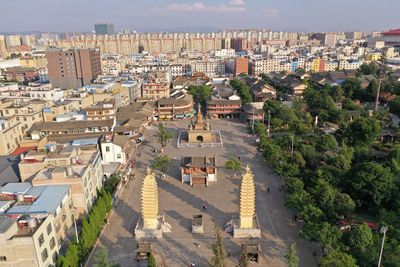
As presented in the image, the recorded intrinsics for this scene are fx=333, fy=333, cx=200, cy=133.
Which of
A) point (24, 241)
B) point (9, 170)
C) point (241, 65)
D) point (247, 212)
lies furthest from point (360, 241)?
point (241, 65)

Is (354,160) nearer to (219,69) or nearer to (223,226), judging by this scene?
(223,226)

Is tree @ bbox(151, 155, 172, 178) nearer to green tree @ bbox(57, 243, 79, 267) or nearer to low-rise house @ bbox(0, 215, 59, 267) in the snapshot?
green tree @ bbox(57, 243, 79, 267)

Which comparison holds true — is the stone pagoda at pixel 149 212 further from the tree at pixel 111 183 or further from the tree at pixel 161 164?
the tree at pixel 161 164

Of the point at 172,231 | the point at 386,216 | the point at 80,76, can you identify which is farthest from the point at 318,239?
the point at 80,76

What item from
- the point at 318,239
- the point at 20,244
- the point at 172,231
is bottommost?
the point at 172,231

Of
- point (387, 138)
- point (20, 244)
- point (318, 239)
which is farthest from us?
point (387, 138)

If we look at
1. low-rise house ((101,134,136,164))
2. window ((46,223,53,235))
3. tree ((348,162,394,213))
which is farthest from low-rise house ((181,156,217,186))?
window ((46,223,53,235))

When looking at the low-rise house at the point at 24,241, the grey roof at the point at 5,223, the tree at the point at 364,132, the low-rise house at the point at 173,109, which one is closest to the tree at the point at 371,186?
the tree at the point at 364,132
